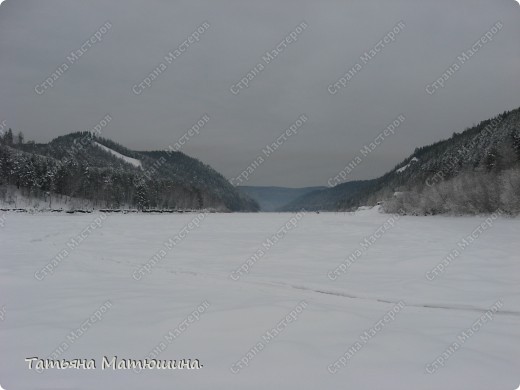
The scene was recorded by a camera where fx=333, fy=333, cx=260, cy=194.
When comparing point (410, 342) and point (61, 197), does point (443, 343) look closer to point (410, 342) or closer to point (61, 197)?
point (410, 342)

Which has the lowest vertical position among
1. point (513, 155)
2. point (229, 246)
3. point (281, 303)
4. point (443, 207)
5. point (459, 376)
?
point (443, 207)

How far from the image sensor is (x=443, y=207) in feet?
178

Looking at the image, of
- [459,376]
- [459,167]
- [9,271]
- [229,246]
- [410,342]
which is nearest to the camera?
[459,376]

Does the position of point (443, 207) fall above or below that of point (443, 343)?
below

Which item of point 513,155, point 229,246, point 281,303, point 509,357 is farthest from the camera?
point 513,155

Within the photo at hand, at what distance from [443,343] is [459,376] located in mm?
976

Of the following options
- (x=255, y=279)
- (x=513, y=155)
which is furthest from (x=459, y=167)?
(x=255, y=279)

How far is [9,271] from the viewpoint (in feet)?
30.3

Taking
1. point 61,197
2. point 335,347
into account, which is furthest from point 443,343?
point 61,197

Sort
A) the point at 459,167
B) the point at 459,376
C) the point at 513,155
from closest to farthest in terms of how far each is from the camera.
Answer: the point at 459,376 < the point at 513,155 < the point at 459,167

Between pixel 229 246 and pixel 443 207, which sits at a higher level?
pixel 229 246

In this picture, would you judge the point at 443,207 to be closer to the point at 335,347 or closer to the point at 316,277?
the point at 316,277

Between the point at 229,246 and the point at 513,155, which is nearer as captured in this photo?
the point at 229,246

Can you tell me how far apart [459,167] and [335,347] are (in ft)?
288
